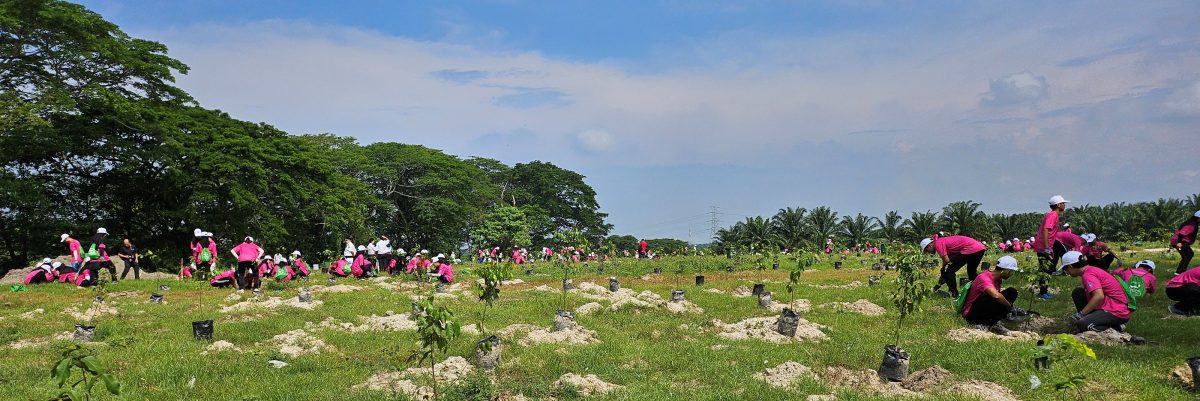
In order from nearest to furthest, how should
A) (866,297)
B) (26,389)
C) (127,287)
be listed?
(26,389) < (866,297) < (127,287)

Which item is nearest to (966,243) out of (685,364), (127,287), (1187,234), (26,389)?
(1187,234)

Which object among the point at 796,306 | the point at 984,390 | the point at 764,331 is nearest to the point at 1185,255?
the point at 796,306

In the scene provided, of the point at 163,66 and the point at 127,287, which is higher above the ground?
the point at 163,66

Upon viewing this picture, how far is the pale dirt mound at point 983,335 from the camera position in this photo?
10.3 meters

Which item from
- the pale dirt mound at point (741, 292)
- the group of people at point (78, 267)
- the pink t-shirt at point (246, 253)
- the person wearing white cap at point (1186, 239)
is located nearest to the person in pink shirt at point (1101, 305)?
the person wearing white cap at point (1186, 239)

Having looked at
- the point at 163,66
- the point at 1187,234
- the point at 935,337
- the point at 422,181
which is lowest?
the point at 935,337

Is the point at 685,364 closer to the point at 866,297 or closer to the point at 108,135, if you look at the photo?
the point at 866,297

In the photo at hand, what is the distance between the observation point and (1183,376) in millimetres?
7660

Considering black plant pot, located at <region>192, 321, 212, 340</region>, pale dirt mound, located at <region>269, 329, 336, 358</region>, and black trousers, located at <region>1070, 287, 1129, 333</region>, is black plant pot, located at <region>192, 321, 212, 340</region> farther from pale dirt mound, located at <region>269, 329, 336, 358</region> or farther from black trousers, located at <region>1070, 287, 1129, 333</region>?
black trousers, located at <region>1070, 287, 1129, 333</region>

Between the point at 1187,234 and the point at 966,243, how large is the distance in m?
6.51

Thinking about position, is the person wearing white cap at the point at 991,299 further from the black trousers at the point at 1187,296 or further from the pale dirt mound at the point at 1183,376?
the black trousers at the point at 1187,296

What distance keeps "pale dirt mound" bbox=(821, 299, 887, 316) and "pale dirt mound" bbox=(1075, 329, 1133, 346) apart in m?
3.85

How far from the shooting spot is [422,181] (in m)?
47.5

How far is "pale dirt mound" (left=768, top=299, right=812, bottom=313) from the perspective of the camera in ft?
46.5
